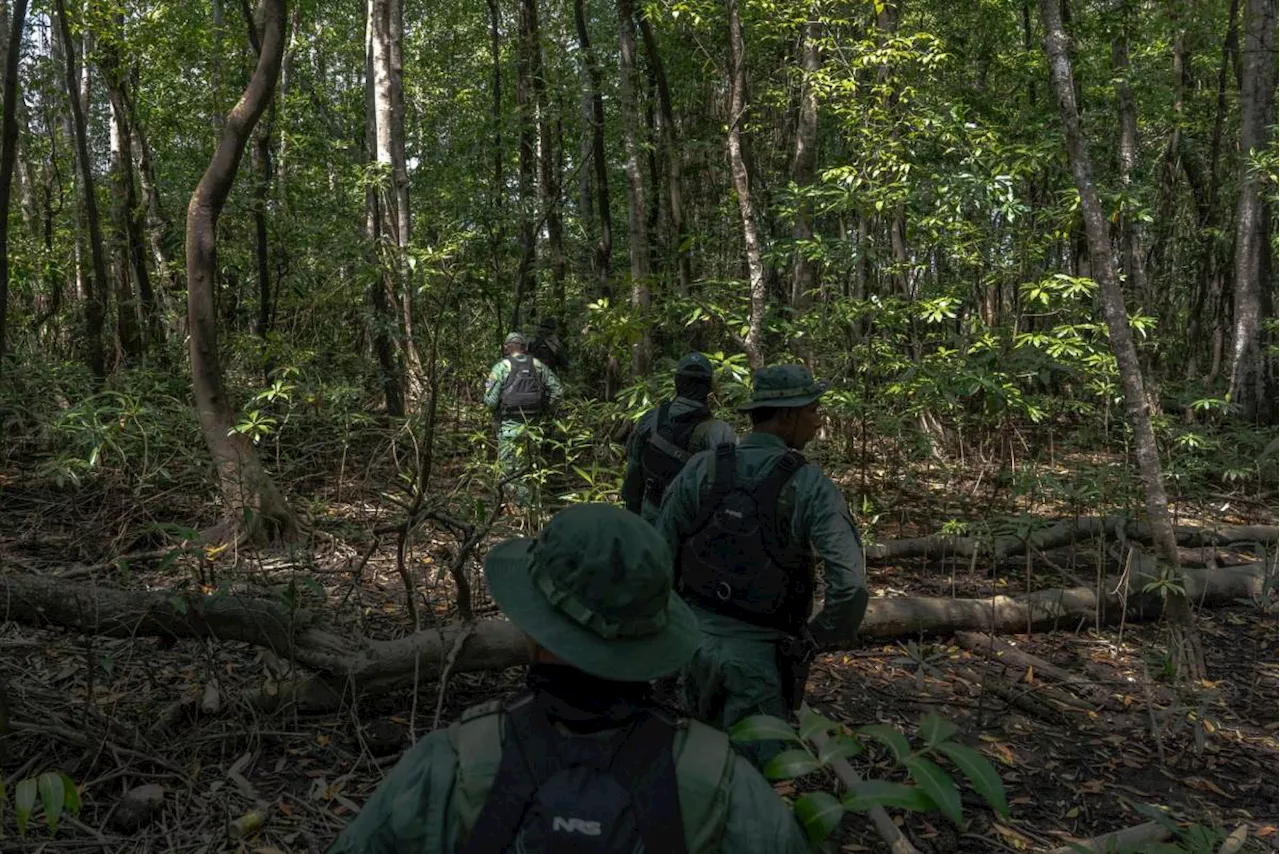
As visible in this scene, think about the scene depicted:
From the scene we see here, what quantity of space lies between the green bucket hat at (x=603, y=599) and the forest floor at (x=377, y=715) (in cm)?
217

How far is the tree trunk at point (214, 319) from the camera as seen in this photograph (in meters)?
6.36

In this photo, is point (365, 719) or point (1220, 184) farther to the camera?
point (1220, 184)

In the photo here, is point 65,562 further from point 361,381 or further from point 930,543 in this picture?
point 930,543

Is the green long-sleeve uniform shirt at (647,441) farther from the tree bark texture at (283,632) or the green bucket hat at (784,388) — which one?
the green bucket hat at (784,388)

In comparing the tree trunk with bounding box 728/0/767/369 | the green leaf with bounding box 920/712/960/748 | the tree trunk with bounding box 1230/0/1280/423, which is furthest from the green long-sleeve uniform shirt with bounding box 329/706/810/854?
the tree trunk with bounding box 1230/0/1280/423

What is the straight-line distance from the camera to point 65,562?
21.4 ft

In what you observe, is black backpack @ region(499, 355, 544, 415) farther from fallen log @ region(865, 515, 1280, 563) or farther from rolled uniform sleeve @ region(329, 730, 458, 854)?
rolled uniform sleeve @ region(329, 730, 458, 854)

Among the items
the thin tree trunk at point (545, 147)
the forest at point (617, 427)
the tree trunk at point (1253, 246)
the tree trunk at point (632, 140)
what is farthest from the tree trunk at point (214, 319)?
the tree trunk at point (1253, 246)

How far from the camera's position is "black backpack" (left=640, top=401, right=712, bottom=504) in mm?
4930

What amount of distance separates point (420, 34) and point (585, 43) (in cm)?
1127

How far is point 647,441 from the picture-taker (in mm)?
5082

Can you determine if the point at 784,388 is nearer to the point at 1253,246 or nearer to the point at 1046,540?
the point at 1046,540

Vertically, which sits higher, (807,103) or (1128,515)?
(807,103)

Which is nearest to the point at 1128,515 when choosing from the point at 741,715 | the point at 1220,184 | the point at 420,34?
the point at 741,715
